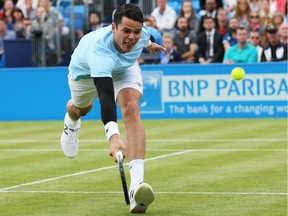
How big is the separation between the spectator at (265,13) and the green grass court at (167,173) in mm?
5125

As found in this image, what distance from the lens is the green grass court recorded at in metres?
8.71

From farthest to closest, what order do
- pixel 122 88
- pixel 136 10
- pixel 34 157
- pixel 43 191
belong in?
1. pixel 34 157
2. pixel 43 191
3. pixel 122 88
4. pixel 136 10

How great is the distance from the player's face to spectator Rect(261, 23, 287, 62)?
12.4 metres

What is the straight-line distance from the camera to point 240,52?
20875 millimetres

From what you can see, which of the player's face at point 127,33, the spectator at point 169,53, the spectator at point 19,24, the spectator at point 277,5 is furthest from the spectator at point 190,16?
the player's face at point 127,33

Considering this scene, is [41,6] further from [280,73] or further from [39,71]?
[280,73]

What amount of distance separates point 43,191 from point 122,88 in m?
1.63

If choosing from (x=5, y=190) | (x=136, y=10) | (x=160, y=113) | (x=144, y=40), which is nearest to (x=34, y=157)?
(x=5, y=190)

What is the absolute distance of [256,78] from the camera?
2012 cm

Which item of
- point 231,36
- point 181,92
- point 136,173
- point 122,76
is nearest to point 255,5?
point 231,36

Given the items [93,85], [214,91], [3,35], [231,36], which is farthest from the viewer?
[3,35]

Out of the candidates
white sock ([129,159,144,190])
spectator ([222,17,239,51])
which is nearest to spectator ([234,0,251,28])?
→ spectator ([222,17,239,51])

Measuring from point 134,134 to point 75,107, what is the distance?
265 cm

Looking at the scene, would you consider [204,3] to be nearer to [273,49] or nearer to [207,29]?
[207,29]
